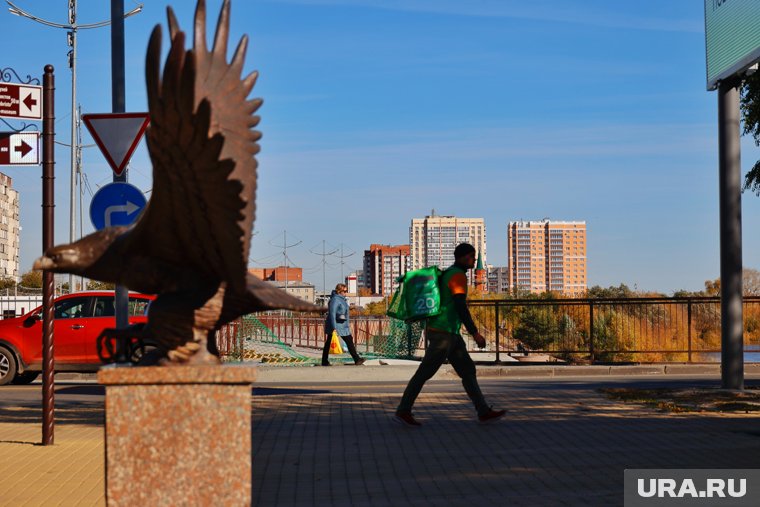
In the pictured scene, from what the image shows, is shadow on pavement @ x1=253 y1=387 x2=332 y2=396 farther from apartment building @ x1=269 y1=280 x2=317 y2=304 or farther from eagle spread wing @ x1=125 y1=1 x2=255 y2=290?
apartment building @ x1=269 y1=280 x2=317 y2=304

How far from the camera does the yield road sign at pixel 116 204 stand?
1018 centimetres

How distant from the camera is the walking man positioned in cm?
1161

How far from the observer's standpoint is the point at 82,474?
8844 mm

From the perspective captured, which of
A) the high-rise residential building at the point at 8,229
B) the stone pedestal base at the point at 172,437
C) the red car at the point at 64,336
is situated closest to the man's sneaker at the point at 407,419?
the stone pedestal base at the point at 172,437

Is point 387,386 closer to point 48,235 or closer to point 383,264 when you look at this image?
point 48,235

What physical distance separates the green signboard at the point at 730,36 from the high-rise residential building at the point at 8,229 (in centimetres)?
12566

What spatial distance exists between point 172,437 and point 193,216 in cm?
110

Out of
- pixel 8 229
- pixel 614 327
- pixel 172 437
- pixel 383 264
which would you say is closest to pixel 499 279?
pixel 383 264

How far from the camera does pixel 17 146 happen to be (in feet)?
35.5

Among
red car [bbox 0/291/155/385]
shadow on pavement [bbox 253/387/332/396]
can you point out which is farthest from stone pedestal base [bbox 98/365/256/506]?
red car [bbox 0/291/155/385]

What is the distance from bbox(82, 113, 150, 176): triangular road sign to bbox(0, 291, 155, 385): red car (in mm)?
8687

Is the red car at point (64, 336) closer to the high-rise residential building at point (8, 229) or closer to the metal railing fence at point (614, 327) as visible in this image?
the metal railing fence at point (614, 327)

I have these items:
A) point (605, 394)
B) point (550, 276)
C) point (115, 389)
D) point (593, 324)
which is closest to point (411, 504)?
point (115, 389)

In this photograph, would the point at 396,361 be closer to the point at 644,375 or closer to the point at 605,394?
the point at 644,375
